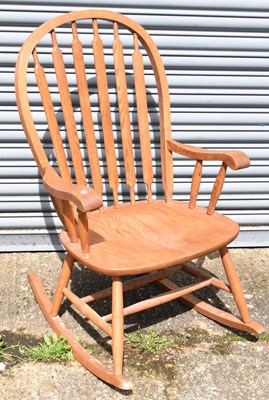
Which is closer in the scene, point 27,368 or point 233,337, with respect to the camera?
point 27,368

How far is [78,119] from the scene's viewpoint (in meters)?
3.09

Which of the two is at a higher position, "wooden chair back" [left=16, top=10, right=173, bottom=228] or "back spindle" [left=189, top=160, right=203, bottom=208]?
"wooden chair back" [left=16, top=10, right=173, bottom=228]

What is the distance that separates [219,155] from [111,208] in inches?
24.4

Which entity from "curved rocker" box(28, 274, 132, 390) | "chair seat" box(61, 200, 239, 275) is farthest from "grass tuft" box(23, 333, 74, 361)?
"chair seat" box(61, 200, 239, 275)

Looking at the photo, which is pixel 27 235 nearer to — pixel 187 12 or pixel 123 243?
pixel 123 243

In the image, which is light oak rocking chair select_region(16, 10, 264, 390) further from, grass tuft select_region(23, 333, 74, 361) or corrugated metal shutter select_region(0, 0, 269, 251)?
corrugated metal shutter select_region(0, 0, 269, 251)

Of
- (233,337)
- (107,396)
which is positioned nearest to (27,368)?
(107,396)

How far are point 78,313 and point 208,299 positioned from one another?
0.67 m

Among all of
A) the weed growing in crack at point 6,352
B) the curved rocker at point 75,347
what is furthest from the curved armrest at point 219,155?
the weed growing in crack at point 6,352

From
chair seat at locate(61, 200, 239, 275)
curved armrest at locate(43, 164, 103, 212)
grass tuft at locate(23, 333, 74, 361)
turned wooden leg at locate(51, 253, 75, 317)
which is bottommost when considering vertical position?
grass tuft at locate(23, 333, 74, 361)

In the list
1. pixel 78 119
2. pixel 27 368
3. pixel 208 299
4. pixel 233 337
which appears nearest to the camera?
pixel 27 368

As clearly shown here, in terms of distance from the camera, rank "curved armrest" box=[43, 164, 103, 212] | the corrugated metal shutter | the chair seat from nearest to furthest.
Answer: "curved armrest" box=[43, 164, 103, 212] < the chair seat < the corrugated metal shutter

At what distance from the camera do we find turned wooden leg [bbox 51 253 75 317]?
248 cm

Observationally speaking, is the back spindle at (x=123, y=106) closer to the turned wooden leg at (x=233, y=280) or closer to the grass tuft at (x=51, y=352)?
the turned wooden leg at (x=233, y=280)
